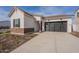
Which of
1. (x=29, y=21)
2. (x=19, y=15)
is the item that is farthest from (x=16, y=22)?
(x=29, y=21)

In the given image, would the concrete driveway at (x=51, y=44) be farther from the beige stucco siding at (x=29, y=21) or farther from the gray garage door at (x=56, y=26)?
the beige stucco siding at (x=29, y=21)

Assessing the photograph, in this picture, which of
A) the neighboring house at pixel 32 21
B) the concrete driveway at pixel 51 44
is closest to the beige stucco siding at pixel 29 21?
the neighboring house at pixel 32 21

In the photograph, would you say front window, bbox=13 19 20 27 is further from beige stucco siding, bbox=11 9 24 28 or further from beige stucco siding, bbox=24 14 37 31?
beige stucco siding, bbox=24 14 37 31

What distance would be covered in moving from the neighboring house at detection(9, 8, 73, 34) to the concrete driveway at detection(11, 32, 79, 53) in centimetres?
22

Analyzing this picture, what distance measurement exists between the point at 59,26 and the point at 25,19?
3.20 feet

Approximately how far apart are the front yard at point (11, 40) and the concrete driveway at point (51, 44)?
12 cm

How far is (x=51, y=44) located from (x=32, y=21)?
0.81 m

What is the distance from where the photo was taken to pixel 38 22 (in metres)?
3.94

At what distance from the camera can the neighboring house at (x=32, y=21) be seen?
12.5 ft

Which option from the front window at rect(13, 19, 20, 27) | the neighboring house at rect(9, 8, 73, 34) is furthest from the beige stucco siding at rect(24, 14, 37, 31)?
the front window at rect(13, 19, 20, 27)

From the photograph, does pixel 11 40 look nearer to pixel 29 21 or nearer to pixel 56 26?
pixel 29 21

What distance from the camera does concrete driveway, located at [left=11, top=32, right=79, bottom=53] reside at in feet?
11.9
